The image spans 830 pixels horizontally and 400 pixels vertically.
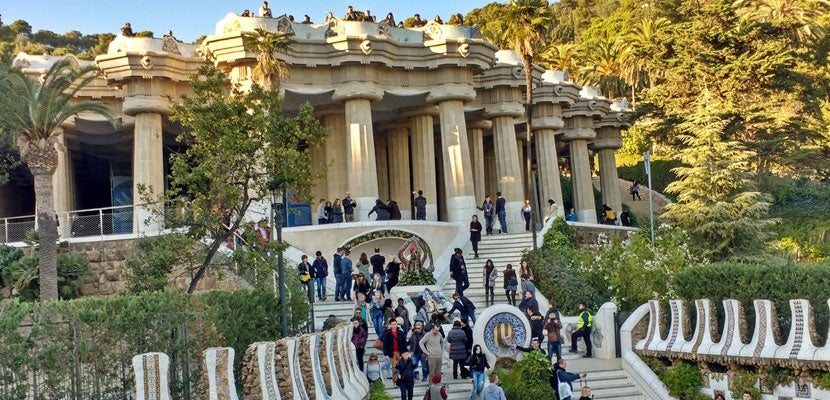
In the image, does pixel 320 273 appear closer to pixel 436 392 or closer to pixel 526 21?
pixel 436 392

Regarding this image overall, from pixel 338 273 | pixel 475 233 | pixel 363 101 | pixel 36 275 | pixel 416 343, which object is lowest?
pixel 416 343

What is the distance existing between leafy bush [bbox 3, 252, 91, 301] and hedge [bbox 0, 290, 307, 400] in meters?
11.5

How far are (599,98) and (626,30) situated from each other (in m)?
23.9

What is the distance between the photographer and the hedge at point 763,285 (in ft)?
60.5

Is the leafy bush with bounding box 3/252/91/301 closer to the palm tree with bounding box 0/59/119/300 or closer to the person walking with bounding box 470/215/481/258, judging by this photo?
the palm tree with bounding box 0/59/119/300

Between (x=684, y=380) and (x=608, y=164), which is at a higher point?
(x=608, y=164)

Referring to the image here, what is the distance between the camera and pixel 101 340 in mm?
14945

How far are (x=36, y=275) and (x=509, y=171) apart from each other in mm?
20559

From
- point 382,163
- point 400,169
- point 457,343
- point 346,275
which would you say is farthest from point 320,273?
point 382,163

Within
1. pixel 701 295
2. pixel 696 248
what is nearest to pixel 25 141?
pixel 701 295

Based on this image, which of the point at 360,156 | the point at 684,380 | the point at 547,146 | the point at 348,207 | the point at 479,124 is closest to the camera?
the point at 684,380

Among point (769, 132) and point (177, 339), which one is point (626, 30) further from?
point (177, 339)

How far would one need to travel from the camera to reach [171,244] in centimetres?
2119

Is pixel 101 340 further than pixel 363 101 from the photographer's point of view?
No
